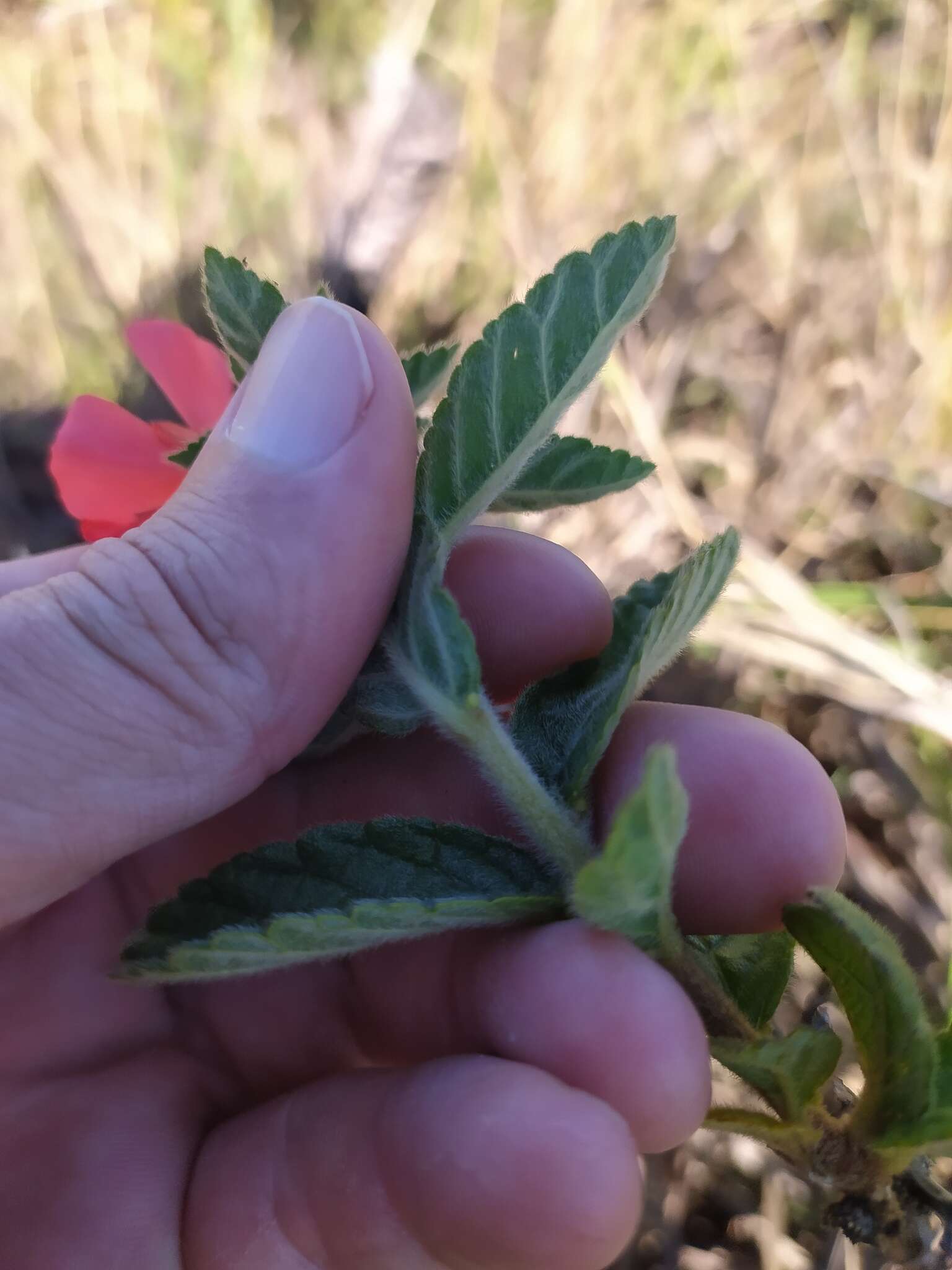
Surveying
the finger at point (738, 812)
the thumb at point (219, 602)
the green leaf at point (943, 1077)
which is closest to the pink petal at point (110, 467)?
the thumb at point (219, 602)

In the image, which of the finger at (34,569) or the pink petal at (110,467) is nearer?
the pink petal at (110,467)

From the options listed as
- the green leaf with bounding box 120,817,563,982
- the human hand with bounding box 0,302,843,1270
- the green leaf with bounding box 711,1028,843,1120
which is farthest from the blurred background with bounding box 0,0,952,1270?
the green leaf with bounding box 120,817,563,982

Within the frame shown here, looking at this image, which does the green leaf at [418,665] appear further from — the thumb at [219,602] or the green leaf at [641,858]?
the green leaf at [641,858]

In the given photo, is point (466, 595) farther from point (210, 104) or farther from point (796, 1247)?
point (210, 104)

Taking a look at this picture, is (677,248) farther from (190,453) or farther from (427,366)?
(190,453)

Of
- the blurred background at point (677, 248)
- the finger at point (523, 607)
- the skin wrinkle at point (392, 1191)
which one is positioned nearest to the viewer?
the skin wrinkle at point (392, 1191)

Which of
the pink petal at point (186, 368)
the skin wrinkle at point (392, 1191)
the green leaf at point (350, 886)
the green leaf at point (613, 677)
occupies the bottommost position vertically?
the skin wrinkle at point (392, 1191)

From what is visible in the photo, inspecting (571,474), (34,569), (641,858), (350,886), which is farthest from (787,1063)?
(34,569)
